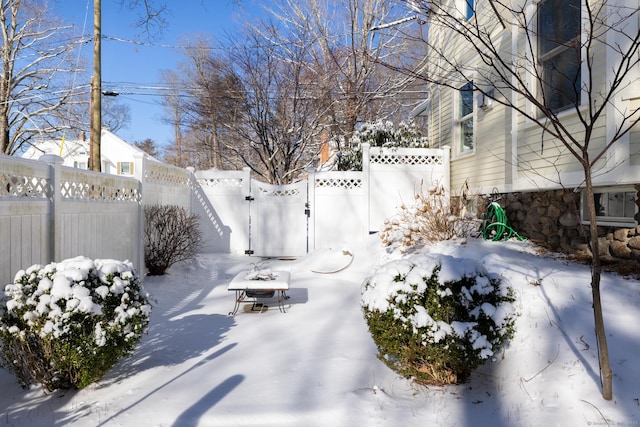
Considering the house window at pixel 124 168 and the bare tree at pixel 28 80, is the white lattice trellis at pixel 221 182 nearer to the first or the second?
the bare tree at pixel 28 80

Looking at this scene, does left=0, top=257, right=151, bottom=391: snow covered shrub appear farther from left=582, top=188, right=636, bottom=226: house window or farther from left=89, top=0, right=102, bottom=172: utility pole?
left=89, top=0, right=102, bottom=172: utility pole

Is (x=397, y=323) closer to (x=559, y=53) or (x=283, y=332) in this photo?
(x=283, y=332)

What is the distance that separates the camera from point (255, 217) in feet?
31.6

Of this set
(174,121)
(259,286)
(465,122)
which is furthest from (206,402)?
(174,121)

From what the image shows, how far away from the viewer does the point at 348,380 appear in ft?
10.1

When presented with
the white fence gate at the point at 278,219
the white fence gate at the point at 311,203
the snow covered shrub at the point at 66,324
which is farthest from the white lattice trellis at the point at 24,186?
the white fence gate at the point at 278,219

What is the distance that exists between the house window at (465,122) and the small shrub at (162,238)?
582 centimetres

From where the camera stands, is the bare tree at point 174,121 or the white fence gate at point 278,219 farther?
the bare tree at point 174,121

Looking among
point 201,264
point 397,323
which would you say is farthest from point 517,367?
point 201,264

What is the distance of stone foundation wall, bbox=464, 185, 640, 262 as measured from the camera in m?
4.47

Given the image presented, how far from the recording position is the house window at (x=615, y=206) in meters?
Answer: 4.62

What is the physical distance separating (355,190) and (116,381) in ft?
22.4

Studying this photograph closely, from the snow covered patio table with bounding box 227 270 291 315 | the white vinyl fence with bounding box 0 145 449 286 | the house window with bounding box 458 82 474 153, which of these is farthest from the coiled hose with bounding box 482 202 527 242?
Answer: the snow covered patio table with bounding box 227 270 291 315

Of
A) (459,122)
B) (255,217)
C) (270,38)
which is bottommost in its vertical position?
(255,217)
